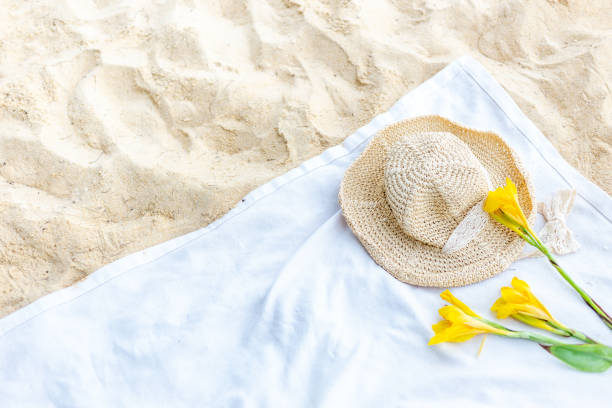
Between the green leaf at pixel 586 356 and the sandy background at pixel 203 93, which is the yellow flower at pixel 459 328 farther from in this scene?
the sandy background at pixel 203 93

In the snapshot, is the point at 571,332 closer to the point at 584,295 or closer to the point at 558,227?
the point at 584,295

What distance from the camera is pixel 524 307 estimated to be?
3.59ft

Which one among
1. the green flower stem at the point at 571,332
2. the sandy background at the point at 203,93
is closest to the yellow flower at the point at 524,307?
the green flower stem at the point at 571,332

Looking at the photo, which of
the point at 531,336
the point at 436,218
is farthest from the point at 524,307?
the point at 436,218

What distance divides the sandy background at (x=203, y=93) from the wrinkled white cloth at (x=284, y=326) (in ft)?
0.37

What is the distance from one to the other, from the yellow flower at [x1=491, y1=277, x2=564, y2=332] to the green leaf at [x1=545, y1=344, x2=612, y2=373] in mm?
49

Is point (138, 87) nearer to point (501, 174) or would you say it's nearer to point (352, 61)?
point (352, 61)

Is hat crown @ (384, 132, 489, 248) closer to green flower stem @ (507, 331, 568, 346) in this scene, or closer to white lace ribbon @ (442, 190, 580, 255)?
white lace ribbon @ (442, 190, 580, 255)

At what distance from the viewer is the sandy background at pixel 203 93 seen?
145 cm

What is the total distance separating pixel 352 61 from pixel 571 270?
95cm

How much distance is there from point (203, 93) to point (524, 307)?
114cm

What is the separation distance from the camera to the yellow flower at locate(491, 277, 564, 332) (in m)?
1.10

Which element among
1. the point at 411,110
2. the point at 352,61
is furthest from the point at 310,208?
the point at 352,61

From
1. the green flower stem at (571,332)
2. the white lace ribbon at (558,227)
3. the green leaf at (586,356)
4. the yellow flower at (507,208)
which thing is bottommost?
the green leaf at (586,356)
